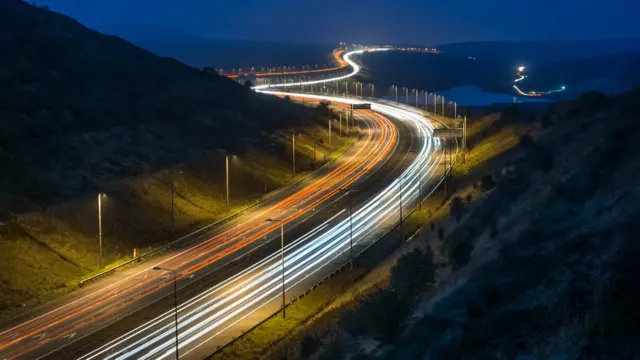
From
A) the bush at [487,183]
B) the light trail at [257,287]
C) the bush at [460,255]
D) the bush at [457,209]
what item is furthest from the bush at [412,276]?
the bush at [487,183]

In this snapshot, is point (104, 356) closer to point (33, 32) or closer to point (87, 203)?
point (87, 203)

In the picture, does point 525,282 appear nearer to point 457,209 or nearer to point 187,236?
point 457,209

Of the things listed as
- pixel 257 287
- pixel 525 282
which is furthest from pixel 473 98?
pixel 525 282

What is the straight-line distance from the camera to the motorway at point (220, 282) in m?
32.6

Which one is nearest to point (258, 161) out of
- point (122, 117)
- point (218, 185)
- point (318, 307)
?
point (218, 185)

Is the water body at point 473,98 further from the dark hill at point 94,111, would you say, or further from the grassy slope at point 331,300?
the grassy slope at point 331,300

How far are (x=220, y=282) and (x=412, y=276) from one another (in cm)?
1711

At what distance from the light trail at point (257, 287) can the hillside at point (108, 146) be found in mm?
9087

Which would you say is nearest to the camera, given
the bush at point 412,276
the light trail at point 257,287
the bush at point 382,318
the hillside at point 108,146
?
the bush at point 382,318

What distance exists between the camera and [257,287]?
4009cm

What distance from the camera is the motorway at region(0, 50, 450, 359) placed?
32.6m

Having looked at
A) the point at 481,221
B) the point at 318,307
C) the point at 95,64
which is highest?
the point at 95,64

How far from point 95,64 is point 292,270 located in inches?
2434

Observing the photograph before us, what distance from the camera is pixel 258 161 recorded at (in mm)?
74438
